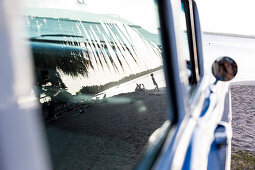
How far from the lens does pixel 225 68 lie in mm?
2164

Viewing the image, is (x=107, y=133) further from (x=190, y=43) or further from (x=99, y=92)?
(x=190, y=43)

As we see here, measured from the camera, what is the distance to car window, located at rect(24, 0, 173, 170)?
933 mm

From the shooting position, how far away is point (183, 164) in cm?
127

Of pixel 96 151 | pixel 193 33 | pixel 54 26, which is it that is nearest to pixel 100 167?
pixel 96 151

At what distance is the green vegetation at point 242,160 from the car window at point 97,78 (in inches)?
111

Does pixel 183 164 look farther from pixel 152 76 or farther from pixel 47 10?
pixel 47 10

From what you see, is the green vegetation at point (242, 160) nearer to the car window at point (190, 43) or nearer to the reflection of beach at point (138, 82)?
the car window at point (190, 43)


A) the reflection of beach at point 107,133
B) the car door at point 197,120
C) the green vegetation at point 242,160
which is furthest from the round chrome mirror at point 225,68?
the green vegetation at point 242,160

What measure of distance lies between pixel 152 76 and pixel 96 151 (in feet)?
2.17

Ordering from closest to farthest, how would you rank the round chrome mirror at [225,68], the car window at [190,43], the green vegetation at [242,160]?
the round chrome mirror at [225,68], the car window at [190,43], the green vegetation at [242,160]

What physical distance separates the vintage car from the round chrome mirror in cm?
35

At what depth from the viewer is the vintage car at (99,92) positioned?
56cm

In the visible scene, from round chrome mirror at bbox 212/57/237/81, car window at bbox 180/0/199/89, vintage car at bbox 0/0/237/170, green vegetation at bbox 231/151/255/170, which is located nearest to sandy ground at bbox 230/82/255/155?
green vegetation at bbox 231/151/255/170

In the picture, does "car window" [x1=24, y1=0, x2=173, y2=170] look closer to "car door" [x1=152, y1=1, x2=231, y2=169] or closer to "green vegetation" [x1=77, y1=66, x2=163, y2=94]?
"green vegetation" [x1=77, y1=66, x2=163, y2=94]
